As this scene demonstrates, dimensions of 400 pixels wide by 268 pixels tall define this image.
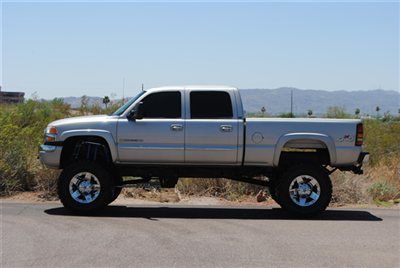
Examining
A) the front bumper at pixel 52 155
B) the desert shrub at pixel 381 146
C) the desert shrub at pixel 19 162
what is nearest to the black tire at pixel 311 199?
the front bumper at pixel 52 155

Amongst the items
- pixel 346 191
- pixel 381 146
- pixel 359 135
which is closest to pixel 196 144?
pixel 359 135

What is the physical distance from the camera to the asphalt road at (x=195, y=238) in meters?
7.09

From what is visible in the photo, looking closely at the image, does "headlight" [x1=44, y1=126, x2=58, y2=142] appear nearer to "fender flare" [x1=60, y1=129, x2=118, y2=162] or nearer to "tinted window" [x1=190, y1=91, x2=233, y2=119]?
"fender flare" [x1=60, y1=129, x2=118, y2=162]

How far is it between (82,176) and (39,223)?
4.50ft

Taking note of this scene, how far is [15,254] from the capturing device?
7223 mm

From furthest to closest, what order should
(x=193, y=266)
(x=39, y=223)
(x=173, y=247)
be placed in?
1. (x=39, y=223)
2. (x=173, y=247)
3. (x=193, y=266)

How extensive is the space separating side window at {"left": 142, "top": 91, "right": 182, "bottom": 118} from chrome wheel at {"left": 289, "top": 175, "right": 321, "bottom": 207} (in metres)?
2.45

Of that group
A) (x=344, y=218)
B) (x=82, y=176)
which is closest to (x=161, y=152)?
(x=82, y=176)

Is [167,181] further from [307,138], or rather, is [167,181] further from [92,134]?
[307,138]

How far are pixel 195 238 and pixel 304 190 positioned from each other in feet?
9.73

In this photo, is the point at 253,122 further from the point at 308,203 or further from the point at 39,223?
the point at 39,223

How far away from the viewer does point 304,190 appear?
413 inches

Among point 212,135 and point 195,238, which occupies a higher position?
point 212,135

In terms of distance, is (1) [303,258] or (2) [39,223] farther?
(2) [39,223]
